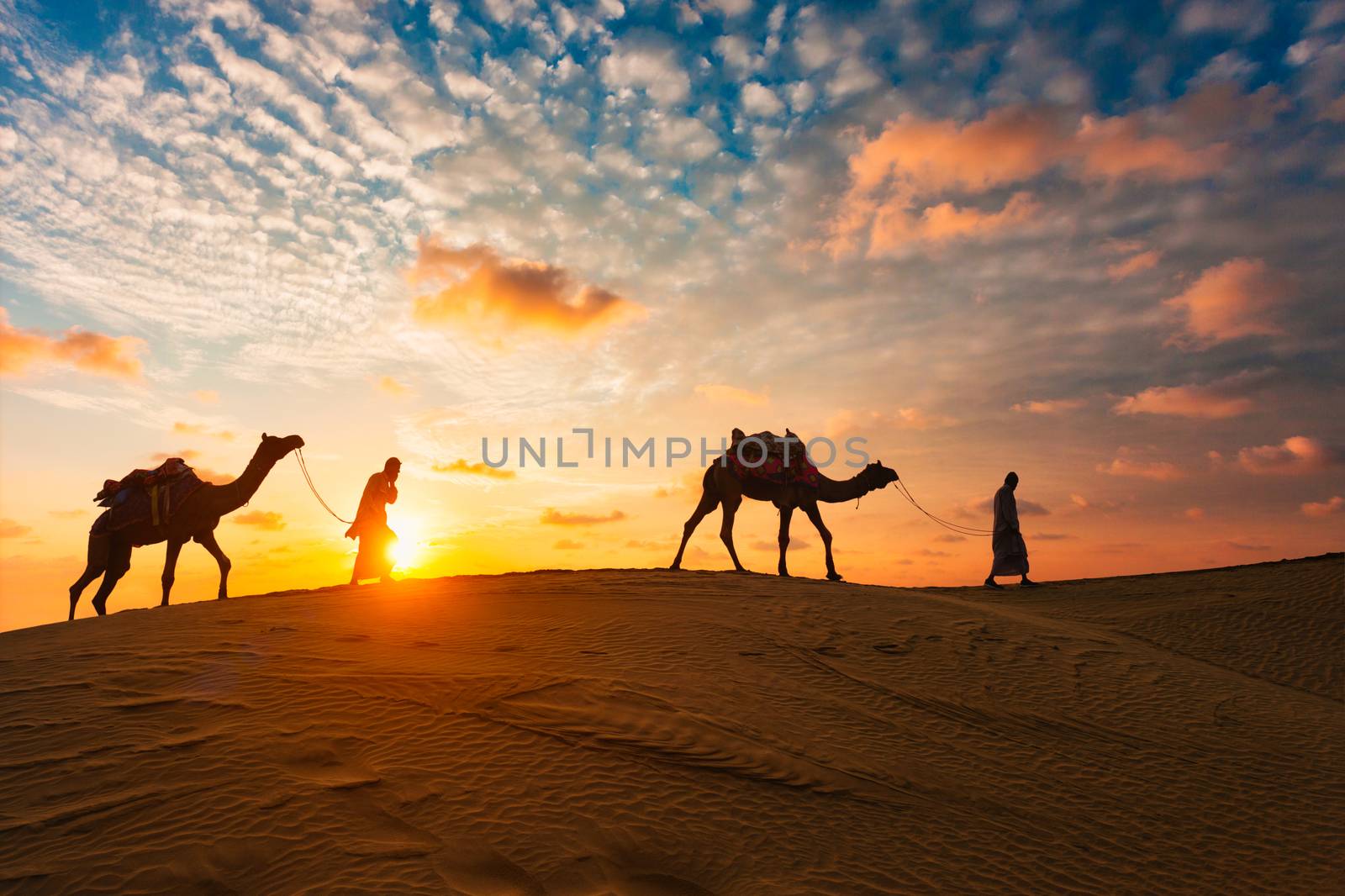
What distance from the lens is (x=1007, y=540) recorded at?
16.8 m

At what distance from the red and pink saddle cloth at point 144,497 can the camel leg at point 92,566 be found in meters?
0.17

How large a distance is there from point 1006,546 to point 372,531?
13416 millimetres

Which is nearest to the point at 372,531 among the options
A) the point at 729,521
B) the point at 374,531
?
the point at 374,531

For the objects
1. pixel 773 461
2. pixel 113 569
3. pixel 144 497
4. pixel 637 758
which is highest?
pixel 773 461

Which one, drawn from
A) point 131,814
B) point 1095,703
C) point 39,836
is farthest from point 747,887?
point 1095,703

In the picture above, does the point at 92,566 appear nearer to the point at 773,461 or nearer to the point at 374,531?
the point at 374,531

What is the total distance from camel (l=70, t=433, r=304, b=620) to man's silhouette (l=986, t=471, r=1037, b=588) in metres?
15.4

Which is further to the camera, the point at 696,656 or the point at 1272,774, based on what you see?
the point at 696,656

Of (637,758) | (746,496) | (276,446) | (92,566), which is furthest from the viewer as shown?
(746,496)

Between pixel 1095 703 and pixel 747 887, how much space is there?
5570mm

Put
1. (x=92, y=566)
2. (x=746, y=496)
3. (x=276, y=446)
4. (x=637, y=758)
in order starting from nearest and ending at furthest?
(x=637, y=758) → (x=92, y=566) → (x=276, y=446) → (x=746, y=496)

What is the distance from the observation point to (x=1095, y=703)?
7.89 m

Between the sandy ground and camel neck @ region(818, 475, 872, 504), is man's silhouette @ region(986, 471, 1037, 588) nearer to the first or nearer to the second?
camel neck @ region(818, 475, 872, 504)

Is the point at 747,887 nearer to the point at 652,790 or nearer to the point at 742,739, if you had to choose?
the point at 652,790
